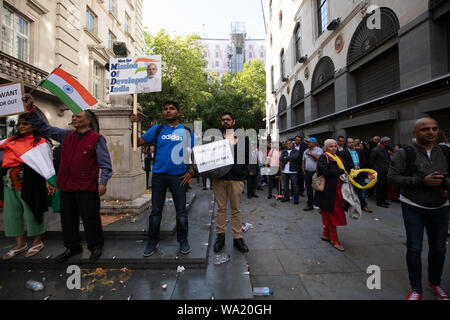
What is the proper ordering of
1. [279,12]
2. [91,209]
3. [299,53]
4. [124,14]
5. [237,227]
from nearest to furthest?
[91,209] → [237,227] → [299,53] → [124,14] → [279,12]

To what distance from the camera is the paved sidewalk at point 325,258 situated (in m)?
2.48

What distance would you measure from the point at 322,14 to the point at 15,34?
53.0ft

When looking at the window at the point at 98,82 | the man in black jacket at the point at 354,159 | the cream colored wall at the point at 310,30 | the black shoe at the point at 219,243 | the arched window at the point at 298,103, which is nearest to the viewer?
the black shoe at the point at 219,243

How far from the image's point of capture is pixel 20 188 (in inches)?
121

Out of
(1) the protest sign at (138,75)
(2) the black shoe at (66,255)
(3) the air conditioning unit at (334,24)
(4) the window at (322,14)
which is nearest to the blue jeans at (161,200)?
(2) the black shoe at (66,255)

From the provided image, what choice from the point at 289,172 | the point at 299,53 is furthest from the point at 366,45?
the point at 299,53

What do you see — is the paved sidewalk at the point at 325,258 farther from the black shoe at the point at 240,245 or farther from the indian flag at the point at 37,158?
the indian flag at the point at 37,158

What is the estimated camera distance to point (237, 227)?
3396 millimetres

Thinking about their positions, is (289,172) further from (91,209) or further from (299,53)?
(299,53)

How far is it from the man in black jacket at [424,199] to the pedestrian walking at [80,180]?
3681 mm

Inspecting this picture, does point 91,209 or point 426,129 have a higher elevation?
point 426,129

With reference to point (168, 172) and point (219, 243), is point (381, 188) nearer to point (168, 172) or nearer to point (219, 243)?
point (219, 243)

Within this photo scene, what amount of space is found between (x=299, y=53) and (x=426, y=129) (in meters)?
17.1
